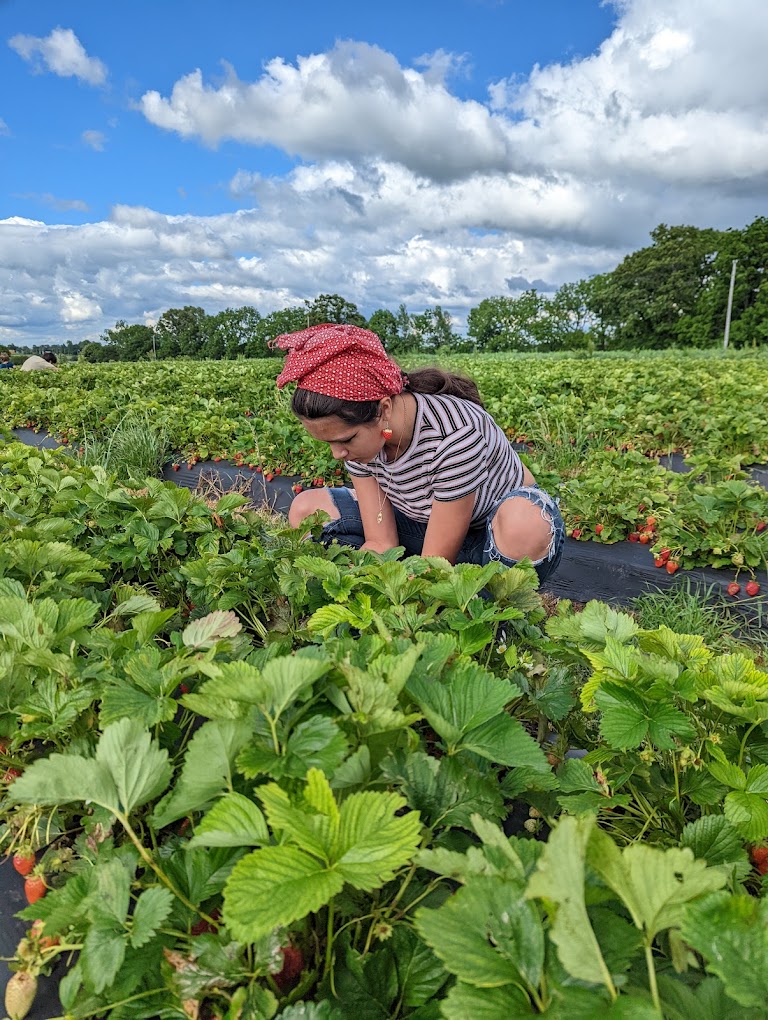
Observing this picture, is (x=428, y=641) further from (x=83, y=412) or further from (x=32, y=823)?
(x=83, y=412)

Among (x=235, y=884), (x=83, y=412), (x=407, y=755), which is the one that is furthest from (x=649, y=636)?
(x=83, y=412)

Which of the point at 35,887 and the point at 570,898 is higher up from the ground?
the point at 570,898

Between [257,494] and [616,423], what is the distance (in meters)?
3.72

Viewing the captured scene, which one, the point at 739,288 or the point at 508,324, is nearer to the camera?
the point at 739,288

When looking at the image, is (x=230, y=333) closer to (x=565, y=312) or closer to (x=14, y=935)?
(x=565, y=312)

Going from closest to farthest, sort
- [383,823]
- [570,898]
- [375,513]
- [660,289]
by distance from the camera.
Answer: [570,898] < [383,823] < [375,513] < [660,289]

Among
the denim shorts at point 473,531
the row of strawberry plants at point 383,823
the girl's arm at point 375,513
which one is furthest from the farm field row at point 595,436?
the row of strawberry plants at point 383,823

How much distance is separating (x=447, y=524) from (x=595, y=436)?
181 inches

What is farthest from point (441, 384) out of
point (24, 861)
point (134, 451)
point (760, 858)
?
point (134, 451)

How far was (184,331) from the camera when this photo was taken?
218 feet

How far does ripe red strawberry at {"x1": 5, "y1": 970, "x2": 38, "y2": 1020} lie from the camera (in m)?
0.77

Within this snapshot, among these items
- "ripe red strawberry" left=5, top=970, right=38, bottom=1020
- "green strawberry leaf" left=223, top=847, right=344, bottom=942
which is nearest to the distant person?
"ripe red strawberry" left=5, top=970, right=38, bottom=1020

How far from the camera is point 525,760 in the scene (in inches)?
29.1

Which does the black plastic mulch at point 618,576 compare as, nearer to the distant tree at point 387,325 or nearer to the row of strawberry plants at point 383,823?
the row of strawberry plants at point 383,823
